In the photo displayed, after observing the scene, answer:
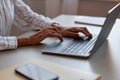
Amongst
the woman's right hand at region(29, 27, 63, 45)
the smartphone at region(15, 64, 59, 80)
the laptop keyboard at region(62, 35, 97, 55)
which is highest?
the woman's right hand at region(29, 27, 63, 45)

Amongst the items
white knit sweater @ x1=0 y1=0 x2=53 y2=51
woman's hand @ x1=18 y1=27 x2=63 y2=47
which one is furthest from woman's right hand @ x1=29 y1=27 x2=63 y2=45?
white knit sweater @ x1=0 y1=0 x2=53 y2=51

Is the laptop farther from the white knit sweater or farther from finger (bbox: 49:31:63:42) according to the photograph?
the white knit sweater

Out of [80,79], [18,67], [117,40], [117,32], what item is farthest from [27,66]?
[117,32]

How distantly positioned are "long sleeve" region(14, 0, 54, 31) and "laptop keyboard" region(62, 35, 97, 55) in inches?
16.5

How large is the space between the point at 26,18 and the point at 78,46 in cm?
62

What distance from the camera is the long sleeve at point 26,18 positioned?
67.3 inches

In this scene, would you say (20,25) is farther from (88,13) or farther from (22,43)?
(88,13)

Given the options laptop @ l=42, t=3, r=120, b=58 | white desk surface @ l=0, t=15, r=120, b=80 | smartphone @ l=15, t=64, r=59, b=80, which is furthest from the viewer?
laptop @ l=42, t=3, r=120, b=58

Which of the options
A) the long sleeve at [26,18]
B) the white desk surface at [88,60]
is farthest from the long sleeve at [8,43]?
the long sleeve at [26,18]

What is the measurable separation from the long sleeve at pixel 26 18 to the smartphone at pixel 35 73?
0.79 meters

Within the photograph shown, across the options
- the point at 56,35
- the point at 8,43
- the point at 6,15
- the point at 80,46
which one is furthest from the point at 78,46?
the point at 6,15

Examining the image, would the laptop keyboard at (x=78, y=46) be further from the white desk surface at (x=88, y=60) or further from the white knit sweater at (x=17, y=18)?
the white knit sweater at (x=17, y=18)

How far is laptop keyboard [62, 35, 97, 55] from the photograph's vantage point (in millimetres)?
1188

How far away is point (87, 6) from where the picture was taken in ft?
9.63
